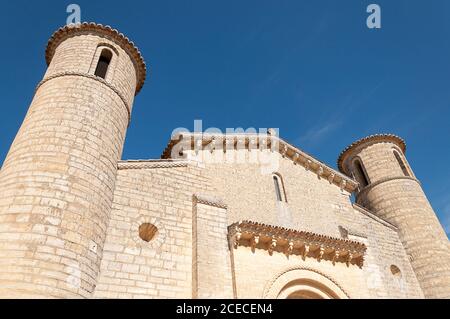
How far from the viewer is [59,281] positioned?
6.08 m

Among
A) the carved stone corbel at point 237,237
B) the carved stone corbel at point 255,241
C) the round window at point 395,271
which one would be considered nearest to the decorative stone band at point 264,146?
the round window at point 395,271

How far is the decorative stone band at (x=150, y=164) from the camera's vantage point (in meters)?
8.87

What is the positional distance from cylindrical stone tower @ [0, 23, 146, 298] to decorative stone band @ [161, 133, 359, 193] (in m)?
2.04

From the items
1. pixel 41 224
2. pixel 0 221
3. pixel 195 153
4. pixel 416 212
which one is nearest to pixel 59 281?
pixel 41 224

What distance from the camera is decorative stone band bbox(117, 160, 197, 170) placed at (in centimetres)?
887

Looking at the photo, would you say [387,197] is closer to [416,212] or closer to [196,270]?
[416,212]

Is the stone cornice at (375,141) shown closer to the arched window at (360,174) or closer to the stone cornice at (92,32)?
the arched window at (360,174)

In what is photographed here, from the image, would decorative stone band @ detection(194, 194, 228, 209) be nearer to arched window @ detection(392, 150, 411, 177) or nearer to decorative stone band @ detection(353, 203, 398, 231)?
decorative stone band @ detection(353, 203, 398, 231)

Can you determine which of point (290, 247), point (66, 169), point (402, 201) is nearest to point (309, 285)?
point (290, 247)

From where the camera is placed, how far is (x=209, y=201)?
9062 mm

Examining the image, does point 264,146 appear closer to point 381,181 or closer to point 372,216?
point 372,216

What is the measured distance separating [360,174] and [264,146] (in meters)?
5.76

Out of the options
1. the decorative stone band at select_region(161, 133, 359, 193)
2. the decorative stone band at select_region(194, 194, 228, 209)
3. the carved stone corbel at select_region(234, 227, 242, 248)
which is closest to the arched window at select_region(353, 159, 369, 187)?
the decorative stone band at select_region(161, 133, 359, 193)
